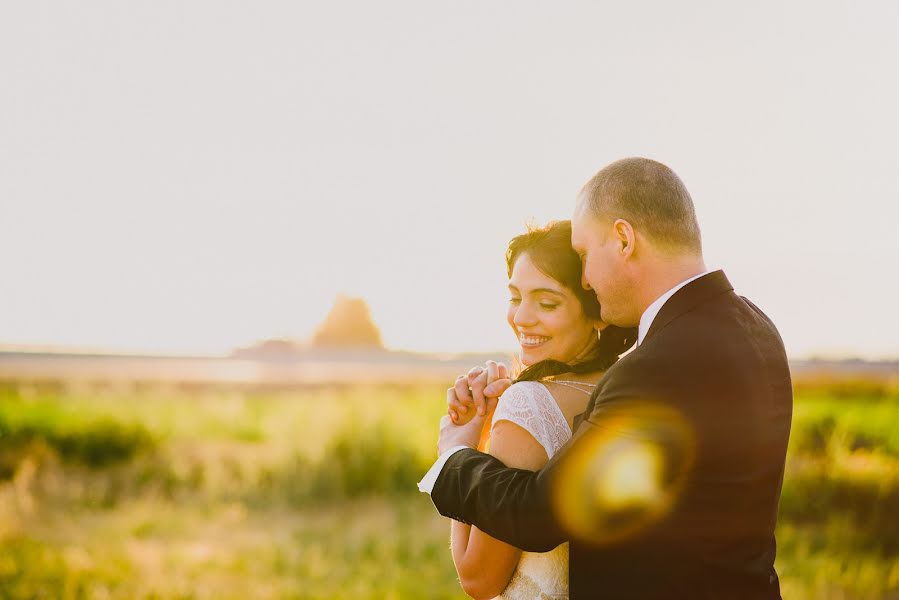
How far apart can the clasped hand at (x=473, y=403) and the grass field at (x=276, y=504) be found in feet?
16.0

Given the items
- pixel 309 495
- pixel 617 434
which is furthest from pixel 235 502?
pixel 617 434

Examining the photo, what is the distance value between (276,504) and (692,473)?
891 cm

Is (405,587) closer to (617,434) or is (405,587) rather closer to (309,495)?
(309,495)

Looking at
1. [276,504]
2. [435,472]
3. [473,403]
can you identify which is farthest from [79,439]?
[435,472]

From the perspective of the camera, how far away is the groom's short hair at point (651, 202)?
2.47 m

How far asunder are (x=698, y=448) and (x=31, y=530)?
8510 millimetres

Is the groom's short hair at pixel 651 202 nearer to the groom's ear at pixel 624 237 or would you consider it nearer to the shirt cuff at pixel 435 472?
the groom's ear at pixel 624 237

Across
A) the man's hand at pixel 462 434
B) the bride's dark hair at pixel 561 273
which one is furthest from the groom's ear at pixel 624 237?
the man's hand at pixel 462 434

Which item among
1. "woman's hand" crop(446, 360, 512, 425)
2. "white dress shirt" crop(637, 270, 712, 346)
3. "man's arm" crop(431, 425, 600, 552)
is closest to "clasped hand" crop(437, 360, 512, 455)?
"woman's hand" crop(446, 360, 512, 425)

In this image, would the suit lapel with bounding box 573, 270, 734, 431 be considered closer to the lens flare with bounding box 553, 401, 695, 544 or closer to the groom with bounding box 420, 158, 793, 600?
the groom with bounding box 420, 158, 793, 600

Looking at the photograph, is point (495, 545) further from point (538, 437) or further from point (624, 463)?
point (624, 463)

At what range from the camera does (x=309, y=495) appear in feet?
34.7

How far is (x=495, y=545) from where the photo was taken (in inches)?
103

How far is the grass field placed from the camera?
7594mm
